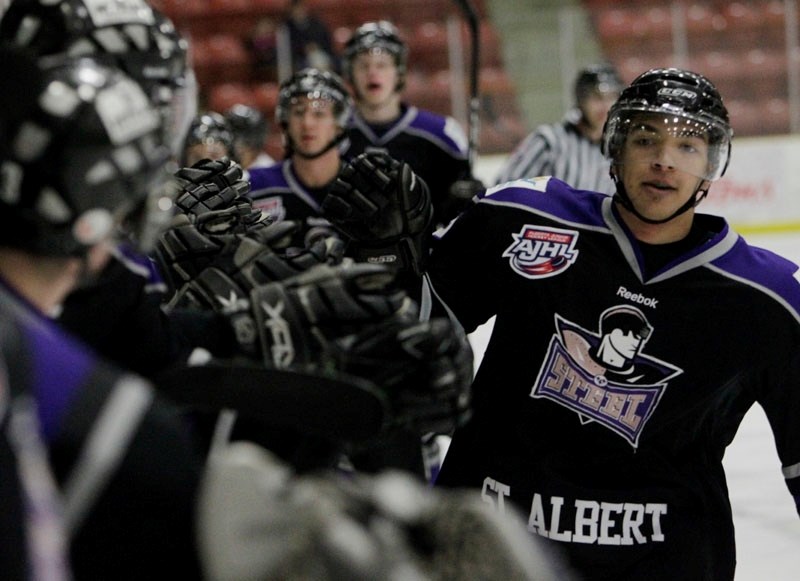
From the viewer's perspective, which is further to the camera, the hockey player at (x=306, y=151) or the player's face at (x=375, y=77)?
the player's face at (x=375, y=77)

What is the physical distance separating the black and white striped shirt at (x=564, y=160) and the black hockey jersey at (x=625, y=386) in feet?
9.09

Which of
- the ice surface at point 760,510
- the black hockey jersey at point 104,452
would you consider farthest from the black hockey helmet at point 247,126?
the black hockey jersey at point 104,452

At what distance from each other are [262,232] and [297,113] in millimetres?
2381

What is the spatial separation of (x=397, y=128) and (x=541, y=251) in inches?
98.1

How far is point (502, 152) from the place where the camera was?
27.1ft

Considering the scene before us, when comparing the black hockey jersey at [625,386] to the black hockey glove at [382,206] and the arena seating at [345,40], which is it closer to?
the black hockey glove at [382,206]

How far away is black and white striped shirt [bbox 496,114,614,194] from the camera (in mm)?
5094

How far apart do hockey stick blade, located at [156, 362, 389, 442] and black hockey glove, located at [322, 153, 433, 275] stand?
0.92 m

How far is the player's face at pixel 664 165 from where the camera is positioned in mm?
2270

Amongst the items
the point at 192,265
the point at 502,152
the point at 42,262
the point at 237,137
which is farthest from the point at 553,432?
the point at 502,152

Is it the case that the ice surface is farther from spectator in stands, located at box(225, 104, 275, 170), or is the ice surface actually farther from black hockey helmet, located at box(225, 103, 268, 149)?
black hockey helmet, located at box(225, 103, 268, 149)

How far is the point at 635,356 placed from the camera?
2230 millimetres

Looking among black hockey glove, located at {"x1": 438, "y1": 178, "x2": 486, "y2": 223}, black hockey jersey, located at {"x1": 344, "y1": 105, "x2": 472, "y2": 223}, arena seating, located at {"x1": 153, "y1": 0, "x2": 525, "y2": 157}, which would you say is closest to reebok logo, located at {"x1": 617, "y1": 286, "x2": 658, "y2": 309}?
black hockey glove, located at {"x1": 438, "y1": 178, "x2": 486, "y2": 223}

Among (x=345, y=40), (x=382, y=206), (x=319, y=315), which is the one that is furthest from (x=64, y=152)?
(x=345, y=40)
